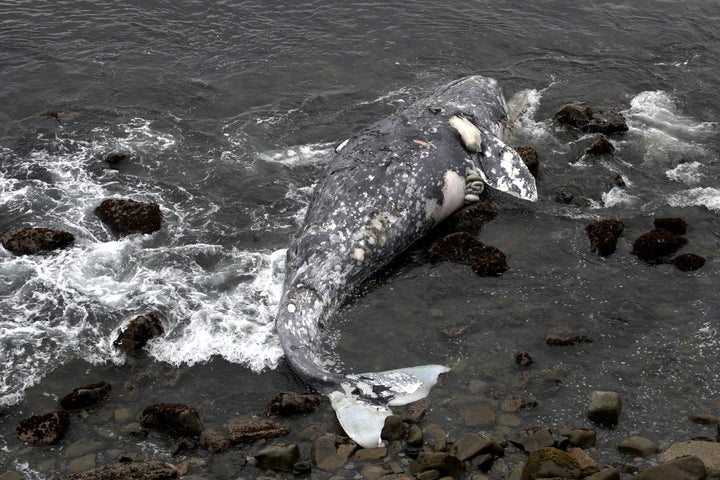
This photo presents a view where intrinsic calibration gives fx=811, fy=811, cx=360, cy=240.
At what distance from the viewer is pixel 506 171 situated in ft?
45.8

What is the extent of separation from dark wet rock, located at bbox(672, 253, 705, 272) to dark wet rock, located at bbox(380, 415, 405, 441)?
214 inches

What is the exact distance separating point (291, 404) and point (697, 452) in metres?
4.59

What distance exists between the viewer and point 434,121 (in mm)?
14180

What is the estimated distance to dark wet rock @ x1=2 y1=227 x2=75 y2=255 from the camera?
40.9 ft

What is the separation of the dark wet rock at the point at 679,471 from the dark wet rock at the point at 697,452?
0.37 meters

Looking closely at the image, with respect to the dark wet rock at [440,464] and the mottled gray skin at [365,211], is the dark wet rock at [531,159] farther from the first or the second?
the dark wet rock at [440,464]

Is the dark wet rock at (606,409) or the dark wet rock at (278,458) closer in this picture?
the dark wet rock at (278,458)

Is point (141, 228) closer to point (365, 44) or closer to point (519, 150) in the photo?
point (519, 150)

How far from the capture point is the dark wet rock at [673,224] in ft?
42.4

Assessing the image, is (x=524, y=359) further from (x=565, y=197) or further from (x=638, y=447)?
(x=565, y=197)

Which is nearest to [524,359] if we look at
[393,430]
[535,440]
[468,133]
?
[535,440]

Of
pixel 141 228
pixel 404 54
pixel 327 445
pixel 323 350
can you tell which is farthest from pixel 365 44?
pixel 327 445

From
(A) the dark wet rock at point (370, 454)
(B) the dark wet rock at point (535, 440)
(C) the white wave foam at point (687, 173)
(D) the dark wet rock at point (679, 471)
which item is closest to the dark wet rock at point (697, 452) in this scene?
(D) the dark wet rock at point (679, 471)

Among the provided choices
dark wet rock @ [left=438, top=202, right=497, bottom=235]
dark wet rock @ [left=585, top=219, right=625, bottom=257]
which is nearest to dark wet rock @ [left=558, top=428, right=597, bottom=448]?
dark wet rock @ [left=585, top=219, right=625, bottom=257]
